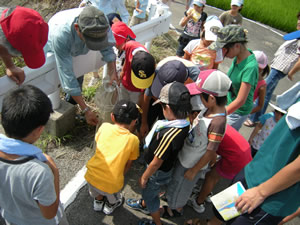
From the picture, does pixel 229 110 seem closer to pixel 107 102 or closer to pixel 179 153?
pixel 179 153

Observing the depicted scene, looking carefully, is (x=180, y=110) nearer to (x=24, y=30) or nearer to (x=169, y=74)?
(x=169, y=74)

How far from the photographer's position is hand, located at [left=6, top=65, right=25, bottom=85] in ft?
7.05

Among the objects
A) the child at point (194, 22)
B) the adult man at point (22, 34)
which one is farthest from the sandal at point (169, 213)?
the child at point (194, 22)

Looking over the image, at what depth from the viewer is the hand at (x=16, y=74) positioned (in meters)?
2.15

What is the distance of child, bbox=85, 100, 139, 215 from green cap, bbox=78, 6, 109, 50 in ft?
2.28

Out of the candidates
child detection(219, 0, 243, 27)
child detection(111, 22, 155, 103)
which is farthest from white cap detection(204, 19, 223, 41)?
child detection(219, 0, 243, 27)

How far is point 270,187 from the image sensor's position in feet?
4.89

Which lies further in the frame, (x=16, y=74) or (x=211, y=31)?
(x=211, y=31)

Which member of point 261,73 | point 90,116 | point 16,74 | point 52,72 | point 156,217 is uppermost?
point 261,73

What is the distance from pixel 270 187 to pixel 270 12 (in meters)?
11.2

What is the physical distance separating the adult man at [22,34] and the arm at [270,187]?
196cm

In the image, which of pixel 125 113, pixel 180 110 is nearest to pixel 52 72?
pixel 125 113

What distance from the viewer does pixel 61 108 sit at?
3.00 m

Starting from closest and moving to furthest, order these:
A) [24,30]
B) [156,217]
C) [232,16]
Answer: [24,30] < [156,217] < [232,16]
